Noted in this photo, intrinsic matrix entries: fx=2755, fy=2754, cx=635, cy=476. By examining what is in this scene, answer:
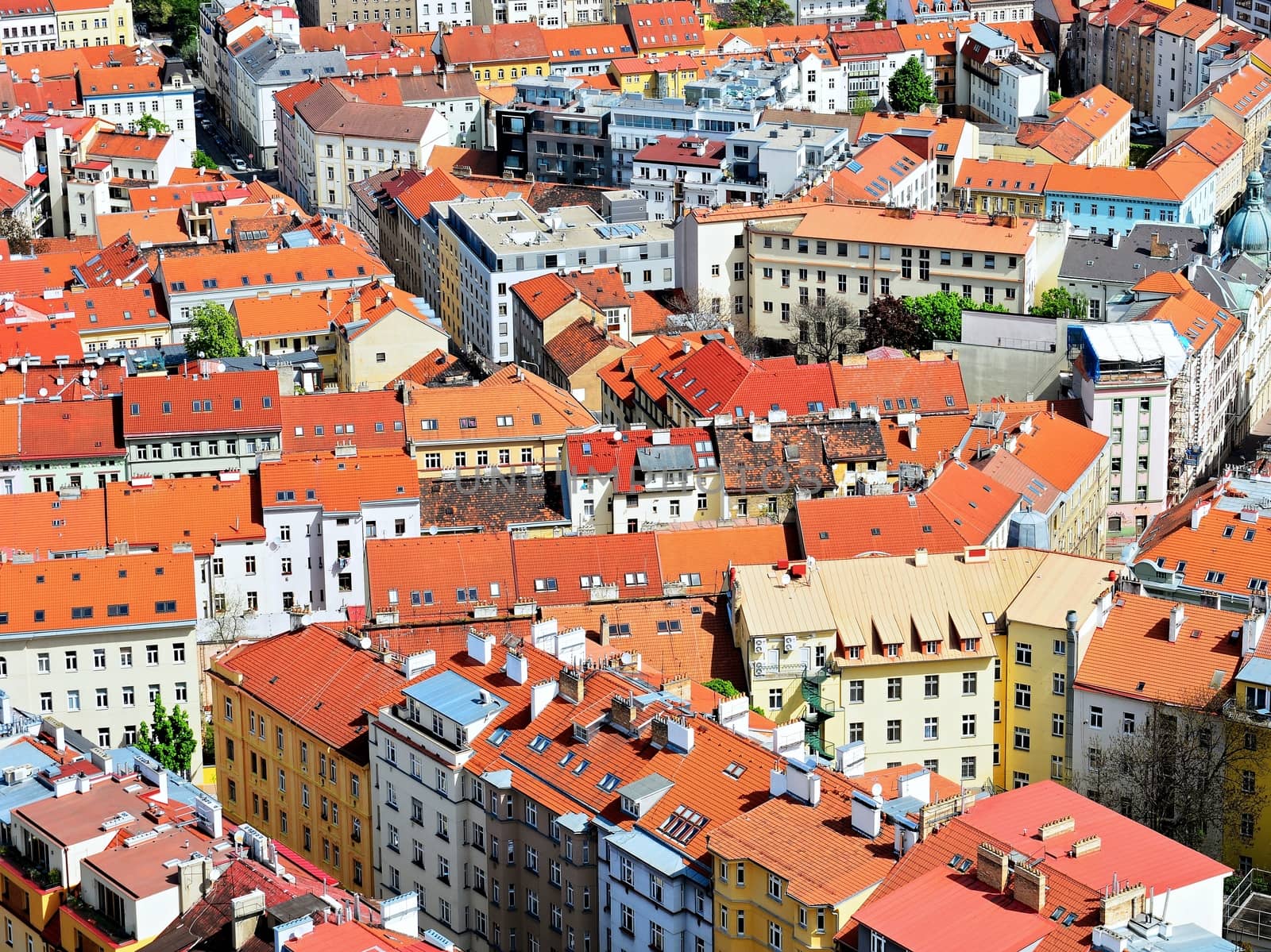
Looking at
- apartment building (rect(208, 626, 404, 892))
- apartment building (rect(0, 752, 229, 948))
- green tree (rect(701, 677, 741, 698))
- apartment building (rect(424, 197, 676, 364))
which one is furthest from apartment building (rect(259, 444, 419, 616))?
apartment building (rect(0, 752, 229, 948))

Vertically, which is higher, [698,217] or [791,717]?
[698,217]

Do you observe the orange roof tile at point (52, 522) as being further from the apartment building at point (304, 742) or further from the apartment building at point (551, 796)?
the apartment building at point (551, 796)

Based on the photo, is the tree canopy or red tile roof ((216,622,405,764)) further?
the tree canopy

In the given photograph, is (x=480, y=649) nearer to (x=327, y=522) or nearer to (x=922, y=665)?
(x=922, y=665)

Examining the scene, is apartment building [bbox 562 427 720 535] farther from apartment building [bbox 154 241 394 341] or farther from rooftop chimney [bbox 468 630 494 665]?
apartment building [bbox 154 241 394 341]

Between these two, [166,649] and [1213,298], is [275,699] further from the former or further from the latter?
[1213,298]

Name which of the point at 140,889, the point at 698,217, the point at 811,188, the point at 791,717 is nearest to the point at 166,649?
the point at 791,717

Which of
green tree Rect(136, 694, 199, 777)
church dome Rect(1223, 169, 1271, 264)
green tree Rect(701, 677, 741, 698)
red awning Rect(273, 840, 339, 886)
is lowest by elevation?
green tree Rect(136, 694, 199, 777)
